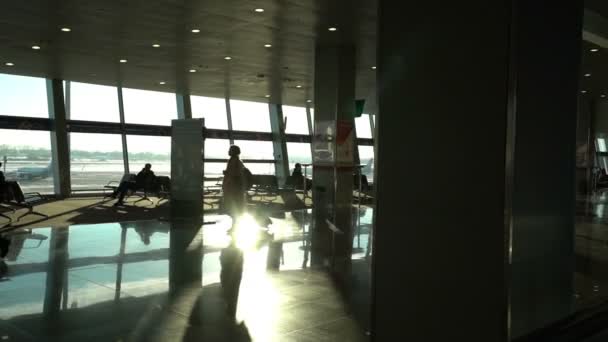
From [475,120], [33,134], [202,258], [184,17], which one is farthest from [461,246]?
[33,134]

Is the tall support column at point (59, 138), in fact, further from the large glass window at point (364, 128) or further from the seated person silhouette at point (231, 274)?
the large glass window at point (364, 128)

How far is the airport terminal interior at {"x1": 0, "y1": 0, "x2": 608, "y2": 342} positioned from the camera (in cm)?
197

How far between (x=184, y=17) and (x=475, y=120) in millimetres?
7552

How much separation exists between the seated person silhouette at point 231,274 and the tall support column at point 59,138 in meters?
11.3

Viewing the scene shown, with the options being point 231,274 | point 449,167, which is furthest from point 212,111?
point 449,167

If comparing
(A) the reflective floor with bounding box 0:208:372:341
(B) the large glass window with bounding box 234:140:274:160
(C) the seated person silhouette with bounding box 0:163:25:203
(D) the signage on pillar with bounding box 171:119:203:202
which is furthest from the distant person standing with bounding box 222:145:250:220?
(B) the large glass window with bounding box 234:140:274:160

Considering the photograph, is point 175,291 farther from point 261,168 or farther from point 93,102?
point 261,168

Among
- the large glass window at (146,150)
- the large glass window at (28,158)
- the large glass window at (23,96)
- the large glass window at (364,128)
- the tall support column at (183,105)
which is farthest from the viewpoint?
the large glass window at (364,128)

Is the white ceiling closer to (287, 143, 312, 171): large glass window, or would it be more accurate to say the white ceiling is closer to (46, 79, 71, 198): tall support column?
(46, 79, 71, 198): tall support column

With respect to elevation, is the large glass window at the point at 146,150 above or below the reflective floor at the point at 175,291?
above

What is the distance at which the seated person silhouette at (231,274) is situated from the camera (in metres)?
4.16

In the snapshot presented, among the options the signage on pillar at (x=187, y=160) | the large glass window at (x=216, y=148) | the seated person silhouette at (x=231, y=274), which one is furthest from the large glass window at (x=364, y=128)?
the seated person silhouette at (x=231, y=274)

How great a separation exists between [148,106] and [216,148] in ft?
10.1

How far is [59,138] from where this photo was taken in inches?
639
